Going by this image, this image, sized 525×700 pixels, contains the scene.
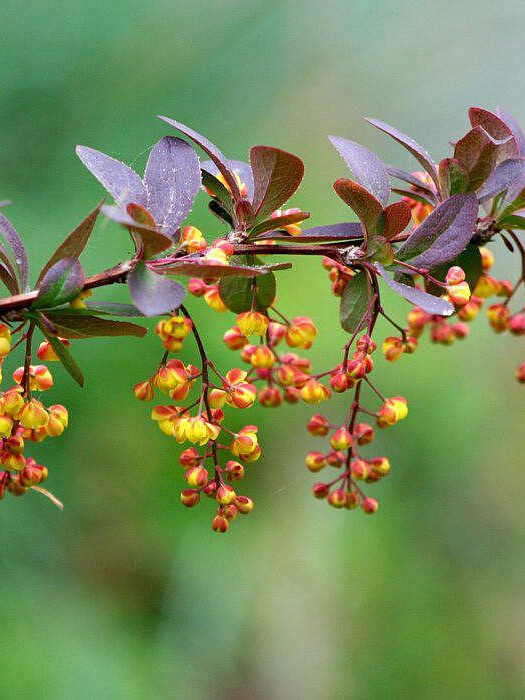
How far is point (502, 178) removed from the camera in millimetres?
491

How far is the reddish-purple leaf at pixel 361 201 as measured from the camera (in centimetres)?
44

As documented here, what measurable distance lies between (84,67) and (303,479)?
3.18ft

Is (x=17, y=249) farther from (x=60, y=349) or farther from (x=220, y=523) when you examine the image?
(x=220, y=523)

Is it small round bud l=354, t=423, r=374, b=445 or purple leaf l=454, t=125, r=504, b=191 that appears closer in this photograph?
purple leaf l=454, t=125, r=504, b=191

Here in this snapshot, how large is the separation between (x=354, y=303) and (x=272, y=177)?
11 cm

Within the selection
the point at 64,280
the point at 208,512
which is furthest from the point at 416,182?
Result: the point at 208,512

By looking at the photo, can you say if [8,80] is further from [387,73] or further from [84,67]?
[387,73]

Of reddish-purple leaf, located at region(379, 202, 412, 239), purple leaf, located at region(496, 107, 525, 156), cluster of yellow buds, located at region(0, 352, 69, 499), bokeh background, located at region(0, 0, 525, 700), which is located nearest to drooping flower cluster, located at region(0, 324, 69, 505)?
cluster of yellow buds, located at region(0, 352, 69, 499)

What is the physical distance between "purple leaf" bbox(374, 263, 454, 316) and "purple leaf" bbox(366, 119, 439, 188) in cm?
9

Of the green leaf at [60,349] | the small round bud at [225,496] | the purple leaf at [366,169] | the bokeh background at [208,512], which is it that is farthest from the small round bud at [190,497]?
the bokeh background at [208,512]

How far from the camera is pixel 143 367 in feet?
4.83

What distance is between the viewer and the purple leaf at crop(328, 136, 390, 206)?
1.58 ft

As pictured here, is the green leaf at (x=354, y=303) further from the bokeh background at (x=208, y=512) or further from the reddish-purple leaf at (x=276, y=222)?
the bokeh background at (x=208, y=512)

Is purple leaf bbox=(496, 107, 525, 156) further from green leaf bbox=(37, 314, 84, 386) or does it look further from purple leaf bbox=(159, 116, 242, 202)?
green leaf bbox=(37, 314, 84, 386)
